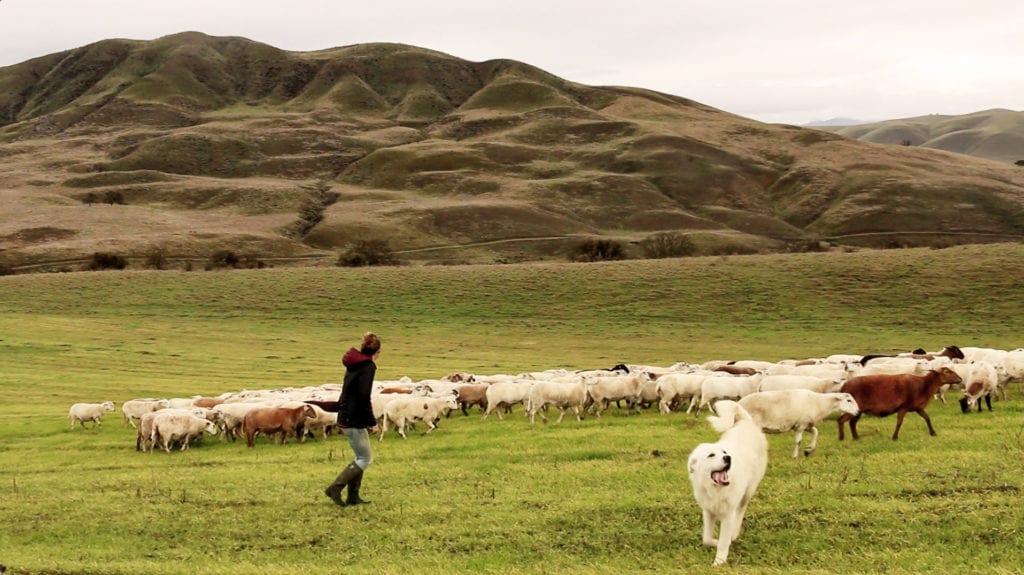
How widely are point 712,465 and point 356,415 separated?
650 centimetres

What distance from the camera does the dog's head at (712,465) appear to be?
9.86m

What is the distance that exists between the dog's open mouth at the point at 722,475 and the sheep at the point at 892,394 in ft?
26.1

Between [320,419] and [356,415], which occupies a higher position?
[356,415]

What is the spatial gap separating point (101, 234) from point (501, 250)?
191 feet

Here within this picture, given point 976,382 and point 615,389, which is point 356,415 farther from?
point 976,382

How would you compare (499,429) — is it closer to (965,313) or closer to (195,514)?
(195,514)

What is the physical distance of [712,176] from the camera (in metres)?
180

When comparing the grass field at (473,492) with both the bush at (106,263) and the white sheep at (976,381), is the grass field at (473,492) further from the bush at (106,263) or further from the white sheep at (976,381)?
the bush at (106,263)

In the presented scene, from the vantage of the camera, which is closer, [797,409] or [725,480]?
[725,480]

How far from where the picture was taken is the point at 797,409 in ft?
53.1

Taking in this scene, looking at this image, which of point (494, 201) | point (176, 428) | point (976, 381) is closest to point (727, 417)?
point (976, 381)

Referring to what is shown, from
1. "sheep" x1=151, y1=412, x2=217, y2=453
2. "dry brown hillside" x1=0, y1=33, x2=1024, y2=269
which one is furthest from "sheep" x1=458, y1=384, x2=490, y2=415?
"dry brown hillside" x1=0, y1=33, x2=1024, y2=269

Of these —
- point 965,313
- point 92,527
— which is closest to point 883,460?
point 92,527

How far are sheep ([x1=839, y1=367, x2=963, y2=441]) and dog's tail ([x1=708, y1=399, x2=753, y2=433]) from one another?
583 centimetres
